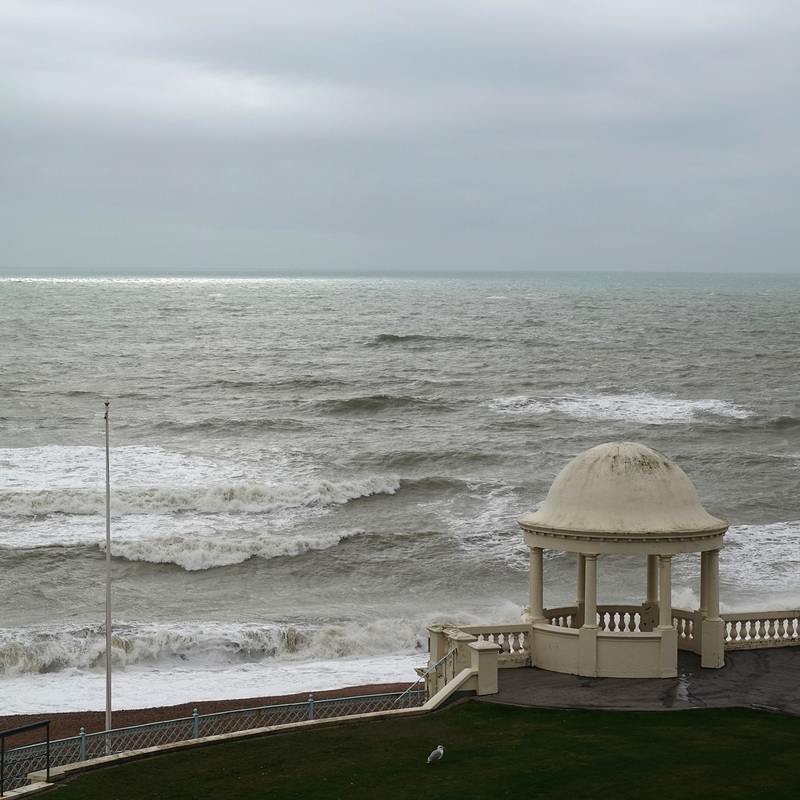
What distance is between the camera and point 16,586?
33281mm

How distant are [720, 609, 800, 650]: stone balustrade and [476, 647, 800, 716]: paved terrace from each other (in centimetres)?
63

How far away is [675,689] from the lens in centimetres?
1820

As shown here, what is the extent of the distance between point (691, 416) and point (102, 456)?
1235 inches

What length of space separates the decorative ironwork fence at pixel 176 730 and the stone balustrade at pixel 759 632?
A: 5.49 m

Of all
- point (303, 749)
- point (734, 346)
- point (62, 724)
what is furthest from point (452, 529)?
point (734, 346)

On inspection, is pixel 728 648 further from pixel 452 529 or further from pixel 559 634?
pixel 452 529

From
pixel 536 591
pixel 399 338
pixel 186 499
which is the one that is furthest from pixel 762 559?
pixel 399 338

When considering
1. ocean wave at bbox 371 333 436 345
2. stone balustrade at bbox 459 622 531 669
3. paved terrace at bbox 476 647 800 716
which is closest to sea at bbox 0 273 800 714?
stone balustrade at bbox 459 622 531 669

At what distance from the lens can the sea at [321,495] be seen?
28172 mm

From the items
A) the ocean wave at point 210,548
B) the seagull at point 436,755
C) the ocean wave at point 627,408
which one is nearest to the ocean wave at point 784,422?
the ocean wave at point 627,408

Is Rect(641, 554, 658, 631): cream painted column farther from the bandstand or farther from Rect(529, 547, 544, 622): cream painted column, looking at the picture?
Rect(529, 547, 544, 622): cream painted column

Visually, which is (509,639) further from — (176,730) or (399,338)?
(399,338)

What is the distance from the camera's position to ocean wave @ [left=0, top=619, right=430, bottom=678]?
89.4 ft

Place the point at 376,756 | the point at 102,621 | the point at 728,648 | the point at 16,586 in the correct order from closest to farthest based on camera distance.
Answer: the point at 376,756 → the point at 728,648 → the point at 102,621 → the point at 16,586
